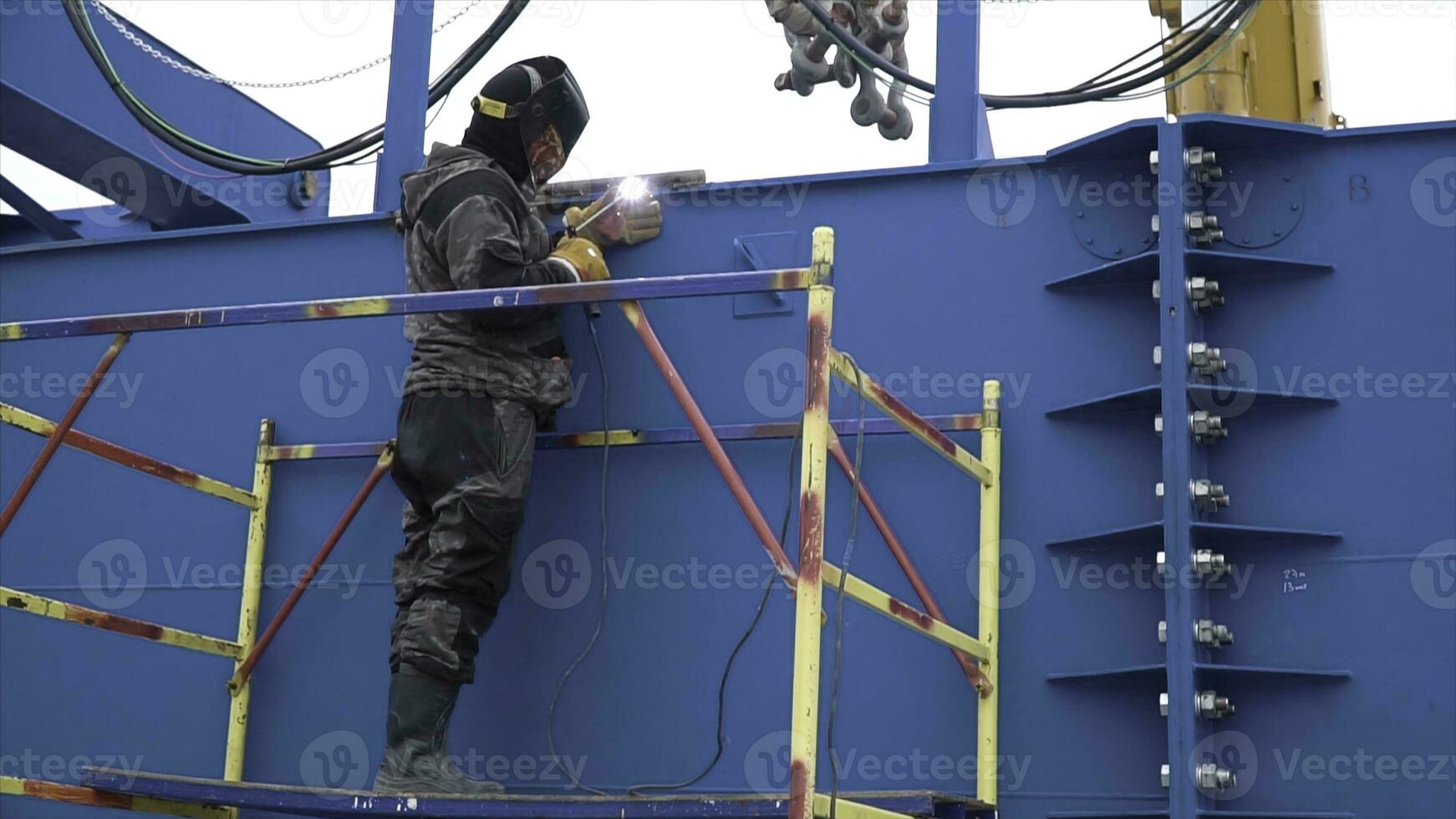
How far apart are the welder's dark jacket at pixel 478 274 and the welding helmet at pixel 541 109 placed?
0.14 metres

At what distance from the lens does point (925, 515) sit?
5.17 metres

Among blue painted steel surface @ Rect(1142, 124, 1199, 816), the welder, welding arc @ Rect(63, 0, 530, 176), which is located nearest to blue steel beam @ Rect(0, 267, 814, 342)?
the welder

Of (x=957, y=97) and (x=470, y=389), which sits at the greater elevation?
(x=957, y=97)

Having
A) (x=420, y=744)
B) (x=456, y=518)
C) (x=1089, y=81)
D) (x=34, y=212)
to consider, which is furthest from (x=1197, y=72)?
(x=34, y=212)

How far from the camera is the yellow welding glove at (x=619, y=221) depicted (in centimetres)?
550

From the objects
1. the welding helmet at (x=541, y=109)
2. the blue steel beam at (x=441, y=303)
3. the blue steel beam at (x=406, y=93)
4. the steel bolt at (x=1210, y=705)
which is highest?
the blue steel beam at (x=406, y=93)

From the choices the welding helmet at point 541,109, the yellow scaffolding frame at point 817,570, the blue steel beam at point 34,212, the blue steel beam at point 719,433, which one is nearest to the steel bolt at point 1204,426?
the blue steel beam at point 719,433

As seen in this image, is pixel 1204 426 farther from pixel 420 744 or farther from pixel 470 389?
pixel 420 744

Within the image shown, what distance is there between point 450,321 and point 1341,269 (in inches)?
102

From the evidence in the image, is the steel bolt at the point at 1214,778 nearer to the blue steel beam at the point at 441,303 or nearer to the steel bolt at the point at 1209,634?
the steel bolt at the point at 1209,634

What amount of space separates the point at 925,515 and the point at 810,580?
1457 mm

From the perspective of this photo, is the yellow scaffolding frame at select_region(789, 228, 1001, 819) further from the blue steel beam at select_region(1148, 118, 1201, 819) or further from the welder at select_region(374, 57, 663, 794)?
the welder at select_region(374, 57, 663, 794)

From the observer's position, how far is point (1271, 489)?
4.89 meters

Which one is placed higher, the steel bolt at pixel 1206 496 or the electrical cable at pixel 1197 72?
the electrical cable at pixel 1197 72
